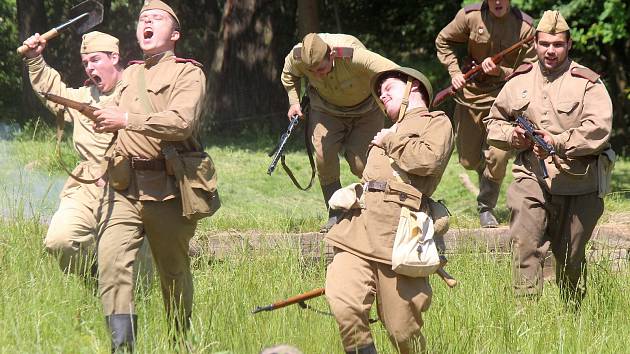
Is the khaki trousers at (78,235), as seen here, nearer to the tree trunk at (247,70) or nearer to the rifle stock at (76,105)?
the rifle stock at (76,105)

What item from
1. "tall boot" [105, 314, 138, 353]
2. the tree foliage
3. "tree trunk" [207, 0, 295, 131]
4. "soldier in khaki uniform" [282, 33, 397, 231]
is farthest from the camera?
"tree trunk" [207, 0, 295, 131]

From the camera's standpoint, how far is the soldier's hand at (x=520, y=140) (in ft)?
23.0

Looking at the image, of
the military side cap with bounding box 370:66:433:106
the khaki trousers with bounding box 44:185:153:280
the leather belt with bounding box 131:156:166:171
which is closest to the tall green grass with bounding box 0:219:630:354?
the khaki trousers with bounding box 44:185:153:280

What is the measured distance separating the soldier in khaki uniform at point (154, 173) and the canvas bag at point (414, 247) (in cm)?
115

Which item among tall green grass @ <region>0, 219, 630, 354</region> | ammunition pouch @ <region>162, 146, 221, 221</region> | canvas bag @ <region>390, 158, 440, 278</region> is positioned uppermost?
ammunition pouch @ <region>162, 146, 221, 221</region>

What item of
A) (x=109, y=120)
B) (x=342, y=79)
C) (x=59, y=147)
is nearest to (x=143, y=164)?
(x=109, y=120)

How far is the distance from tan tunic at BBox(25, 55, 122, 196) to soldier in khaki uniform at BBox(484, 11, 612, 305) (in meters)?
2.28

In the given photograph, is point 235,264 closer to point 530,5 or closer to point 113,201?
point 113,201

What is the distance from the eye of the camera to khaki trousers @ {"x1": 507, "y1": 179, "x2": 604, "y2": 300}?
7121 mm

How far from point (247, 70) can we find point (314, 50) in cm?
861

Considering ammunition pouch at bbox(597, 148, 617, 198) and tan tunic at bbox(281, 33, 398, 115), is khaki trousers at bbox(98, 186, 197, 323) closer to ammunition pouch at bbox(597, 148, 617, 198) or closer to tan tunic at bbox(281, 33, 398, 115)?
ammunition pouch at bbox(597, 148, 617, 198)

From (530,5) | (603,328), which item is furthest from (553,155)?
(530,5)

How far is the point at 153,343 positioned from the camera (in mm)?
5977

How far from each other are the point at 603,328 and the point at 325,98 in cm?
326
